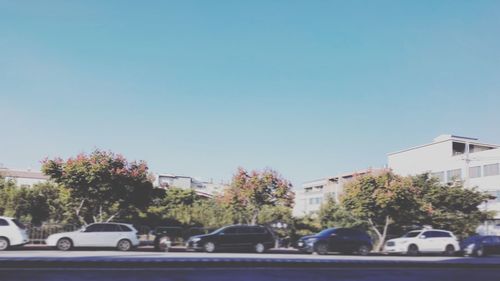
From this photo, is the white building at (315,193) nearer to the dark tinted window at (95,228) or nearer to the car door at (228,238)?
the car door at (228,238)

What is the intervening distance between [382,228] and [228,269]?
840 inches

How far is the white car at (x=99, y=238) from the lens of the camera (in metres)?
23.9

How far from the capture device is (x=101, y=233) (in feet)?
79.7

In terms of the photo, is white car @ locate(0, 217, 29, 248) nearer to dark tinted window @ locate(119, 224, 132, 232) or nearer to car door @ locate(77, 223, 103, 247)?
car door @ locate(77, 223, 103, 247)

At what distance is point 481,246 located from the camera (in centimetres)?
3061

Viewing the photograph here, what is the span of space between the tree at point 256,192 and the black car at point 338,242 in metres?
4.61

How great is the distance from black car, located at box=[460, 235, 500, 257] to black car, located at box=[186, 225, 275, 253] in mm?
12057

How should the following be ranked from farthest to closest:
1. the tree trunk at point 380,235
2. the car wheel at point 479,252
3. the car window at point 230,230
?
the tree trunk at point 380,235 → the car wheel at point 479,252 → the car window at point 230,230

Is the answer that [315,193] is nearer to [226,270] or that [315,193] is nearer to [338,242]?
[338,242]

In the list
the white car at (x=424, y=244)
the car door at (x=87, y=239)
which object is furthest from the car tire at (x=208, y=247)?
the white car at (x=424, y=244)

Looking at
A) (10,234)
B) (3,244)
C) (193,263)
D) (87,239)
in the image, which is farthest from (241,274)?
(3,244)

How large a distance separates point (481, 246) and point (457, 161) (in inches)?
1556

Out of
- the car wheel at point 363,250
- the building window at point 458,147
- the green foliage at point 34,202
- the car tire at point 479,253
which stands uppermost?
the building window at point 458,147

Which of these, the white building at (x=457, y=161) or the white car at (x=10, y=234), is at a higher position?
the white building at (x=457, y=161)
